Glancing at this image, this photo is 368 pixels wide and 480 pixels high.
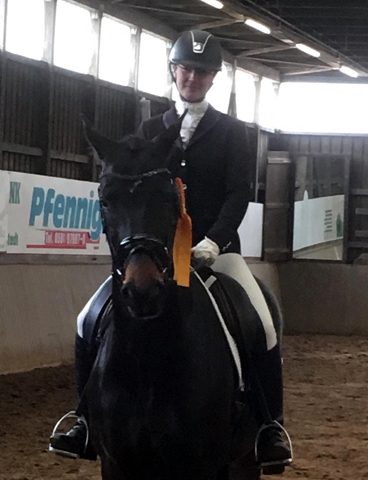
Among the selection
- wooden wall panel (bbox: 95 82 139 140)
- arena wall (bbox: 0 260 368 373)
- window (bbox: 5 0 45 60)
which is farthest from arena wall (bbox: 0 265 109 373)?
wooden wall panel (bbox: 95 82 139 140)

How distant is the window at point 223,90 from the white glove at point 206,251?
1323 cm

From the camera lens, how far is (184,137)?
13.4 ft

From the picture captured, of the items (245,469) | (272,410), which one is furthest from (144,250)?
(245,469)

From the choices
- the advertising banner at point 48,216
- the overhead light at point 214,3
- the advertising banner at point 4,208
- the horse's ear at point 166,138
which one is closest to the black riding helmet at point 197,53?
the horse's ear at point 166,138

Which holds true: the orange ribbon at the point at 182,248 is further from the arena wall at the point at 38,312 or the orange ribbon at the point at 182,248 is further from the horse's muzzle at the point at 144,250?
the arena wall at the point at 38,312

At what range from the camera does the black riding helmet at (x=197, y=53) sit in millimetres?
3988

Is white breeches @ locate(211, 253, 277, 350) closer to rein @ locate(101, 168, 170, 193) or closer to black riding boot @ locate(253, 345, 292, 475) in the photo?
black riding boot @ locate(253, 345, 292, 475)

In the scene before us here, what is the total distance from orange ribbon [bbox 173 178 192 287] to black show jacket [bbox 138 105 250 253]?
516 millimetres

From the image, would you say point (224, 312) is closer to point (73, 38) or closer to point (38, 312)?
point (38, 312)

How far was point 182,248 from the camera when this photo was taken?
3441 mm

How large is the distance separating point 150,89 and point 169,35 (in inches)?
41.6

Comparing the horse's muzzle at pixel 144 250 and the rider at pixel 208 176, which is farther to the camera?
the rider at pixel 208 176

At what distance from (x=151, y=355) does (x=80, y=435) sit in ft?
2.53

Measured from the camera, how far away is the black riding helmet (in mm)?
3988
